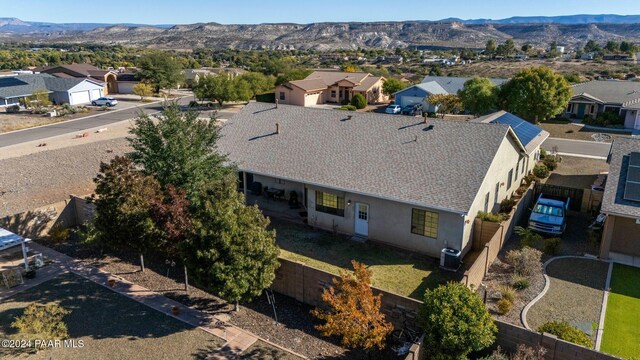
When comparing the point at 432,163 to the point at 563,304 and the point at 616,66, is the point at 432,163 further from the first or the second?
the point at 616,66

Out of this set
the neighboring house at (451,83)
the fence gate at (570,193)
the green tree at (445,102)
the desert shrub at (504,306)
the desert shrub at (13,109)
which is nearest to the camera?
the desert shrub at (504,306)

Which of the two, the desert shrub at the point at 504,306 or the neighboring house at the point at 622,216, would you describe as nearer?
the desert shrub at the point at 504,306

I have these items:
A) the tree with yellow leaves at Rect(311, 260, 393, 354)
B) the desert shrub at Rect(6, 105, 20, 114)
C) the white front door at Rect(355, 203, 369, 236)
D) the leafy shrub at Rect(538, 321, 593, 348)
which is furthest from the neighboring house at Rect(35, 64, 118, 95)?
the leafy shrub at Rect(538, 321, 593, 348)

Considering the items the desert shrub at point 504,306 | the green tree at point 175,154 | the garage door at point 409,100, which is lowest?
the desert shrub at point 504,306

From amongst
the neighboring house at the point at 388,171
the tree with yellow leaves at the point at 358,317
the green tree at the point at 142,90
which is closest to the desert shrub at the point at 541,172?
the neighboring house at the point at 388,171

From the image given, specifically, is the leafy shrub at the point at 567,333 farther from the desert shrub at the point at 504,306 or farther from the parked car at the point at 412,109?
the parked car at the point at 412,109

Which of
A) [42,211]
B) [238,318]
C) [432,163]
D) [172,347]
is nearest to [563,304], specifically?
[432,163]

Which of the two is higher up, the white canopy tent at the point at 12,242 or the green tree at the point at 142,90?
the green tree at the point at 142,90
